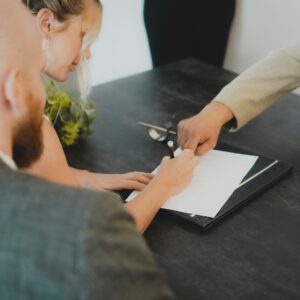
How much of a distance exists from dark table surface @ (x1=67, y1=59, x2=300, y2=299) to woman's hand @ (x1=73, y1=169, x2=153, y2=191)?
0.08 meters

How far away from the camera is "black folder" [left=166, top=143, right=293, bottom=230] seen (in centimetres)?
114

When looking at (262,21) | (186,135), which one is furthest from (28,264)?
(262,21)

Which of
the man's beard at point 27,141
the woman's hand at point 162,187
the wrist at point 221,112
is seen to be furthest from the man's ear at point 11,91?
the wrist at point 221,112

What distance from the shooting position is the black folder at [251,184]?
3.75ft

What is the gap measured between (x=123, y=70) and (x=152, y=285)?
278 centimetres

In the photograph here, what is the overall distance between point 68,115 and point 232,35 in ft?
6.01

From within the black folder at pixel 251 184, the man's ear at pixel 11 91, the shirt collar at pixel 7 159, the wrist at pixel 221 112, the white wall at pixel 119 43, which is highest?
the man's ear at pixel 11 91

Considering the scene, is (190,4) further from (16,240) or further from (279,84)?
(16,240)

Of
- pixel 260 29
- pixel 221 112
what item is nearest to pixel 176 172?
pixel 221 112

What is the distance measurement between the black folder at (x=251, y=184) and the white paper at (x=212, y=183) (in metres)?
0.01

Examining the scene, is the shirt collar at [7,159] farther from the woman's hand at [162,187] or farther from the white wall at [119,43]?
the white wall at [119,43]

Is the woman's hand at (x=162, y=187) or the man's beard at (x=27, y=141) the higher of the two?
the man's beard at (x=27, y=141)

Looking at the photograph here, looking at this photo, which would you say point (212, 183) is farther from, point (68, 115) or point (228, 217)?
point (68, 115)

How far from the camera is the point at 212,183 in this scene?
1278 millimetres
